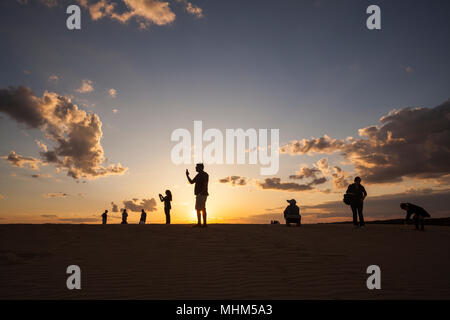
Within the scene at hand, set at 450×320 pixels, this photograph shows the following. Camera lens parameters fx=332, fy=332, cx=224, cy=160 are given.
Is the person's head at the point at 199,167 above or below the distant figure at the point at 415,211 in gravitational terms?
above

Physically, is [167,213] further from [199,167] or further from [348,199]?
[348,199]

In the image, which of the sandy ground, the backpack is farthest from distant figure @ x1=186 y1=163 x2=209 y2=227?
the backpack

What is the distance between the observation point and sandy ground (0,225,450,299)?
5738mm

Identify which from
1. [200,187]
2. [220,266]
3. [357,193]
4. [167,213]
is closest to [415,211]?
[357,193]

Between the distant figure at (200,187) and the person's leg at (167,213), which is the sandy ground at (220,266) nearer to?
the distant figure at (200,187)

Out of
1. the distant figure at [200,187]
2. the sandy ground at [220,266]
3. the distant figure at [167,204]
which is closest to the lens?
the sandy ground at [220,266]

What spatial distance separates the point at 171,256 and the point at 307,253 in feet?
11.1

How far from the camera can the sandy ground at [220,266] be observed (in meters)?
5.74

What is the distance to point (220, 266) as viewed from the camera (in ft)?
23.3

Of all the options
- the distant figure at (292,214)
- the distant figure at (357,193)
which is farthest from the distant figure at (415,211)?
the distant figure at (292,214)

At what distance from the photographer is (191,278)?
6.37 meters

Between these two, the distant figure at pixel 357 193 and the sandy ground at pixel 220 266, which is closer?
the sandy ground at pixel 220 266

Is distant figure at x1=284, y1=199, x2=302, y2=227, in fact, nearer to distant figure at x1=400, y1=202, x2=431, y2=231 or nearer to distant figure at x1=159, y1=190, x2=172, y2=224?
distant figure at x1=400, y1=202, x2=431, y2=231
